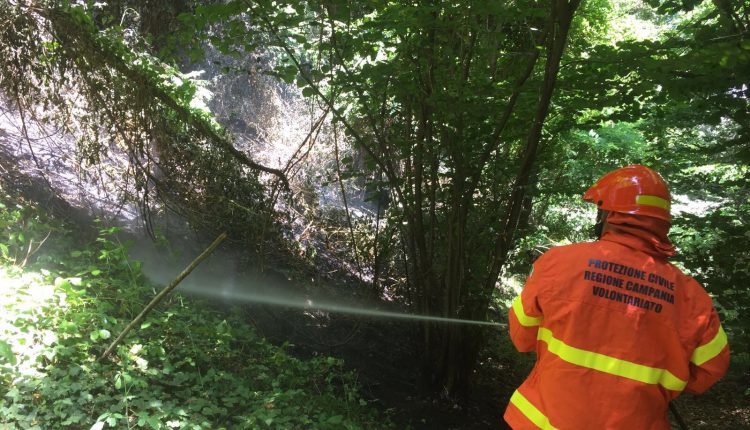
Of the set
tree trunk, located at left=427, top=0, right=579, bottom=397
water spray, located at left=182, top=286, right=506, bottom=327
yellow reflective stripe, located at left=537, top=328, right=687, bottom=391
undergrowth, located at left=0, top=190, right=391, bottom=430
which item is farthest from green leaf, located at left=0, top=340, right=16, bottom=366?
tree trunk, located at left=427, top=0, right=579, bottom=397

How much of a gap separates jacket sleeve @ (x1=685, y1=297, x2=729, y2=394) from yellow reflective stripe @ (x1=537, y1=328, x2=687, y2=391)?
9 centimetres

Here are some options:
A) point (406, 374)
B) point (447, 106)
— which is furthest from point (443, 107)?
point (406, 374)

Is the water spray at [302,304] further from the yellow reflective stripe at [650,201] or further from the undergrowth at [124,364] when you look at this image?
the yellow reflective stripe at [650,201]

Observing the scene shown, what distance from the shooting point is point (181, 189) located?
19.7ft

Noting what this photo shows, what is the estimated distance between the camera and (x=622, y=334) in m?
1.93

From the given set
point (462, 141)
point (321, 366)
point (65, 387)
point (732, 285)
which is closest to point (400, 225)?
point (462, 141)

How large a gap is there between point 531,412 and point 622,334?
0.51 meters

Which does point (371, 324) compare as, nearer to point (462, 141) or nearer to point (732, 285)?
point (462, 141)

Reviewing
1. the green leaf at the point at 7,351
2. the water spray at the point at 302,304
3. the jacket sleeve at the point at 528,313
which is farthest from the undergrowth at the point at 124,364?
the jacket sleeve at the point at 528,313

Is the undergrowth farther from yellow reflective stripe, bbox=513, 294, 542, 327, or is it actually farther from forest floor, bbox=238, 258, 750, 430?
yellow reflective stripe, bbox=513, 294, 542, 327

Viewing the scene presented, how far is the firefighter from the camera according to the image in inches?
74.8

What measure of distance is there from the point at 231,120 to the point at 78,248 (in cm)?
525

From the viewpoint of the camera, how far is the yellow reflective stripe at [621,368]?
1.89 meters

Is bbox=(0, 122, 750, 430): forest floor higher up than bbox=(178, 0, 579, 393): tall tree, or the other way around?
bbox=(178, 0, 579, 393): tall tree
